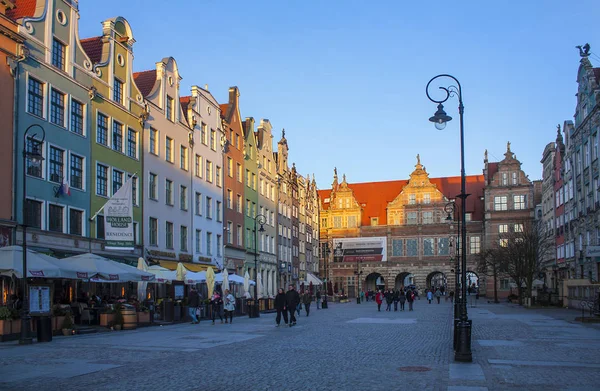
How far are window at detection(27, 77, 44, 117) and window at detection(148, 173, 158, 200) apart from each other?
11688 millimetres

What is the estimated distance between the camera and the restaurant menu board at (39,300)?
23.3 meters

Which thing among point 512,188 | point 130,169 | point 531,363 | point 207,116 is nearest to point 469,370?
point 531,363

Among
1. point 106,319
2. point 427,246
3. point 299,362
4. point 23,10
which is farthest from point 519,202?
point 299,362

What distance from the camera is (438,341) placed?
2220 cm

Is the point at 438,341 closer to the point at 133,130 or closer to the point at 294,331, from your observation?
the point at 294,331

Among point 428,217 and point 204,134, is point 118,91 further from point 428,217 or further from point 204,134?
point 428,217

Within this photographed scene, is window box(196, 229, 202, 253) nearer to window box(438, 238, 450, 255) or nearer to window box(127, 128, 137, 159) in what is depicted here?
window box(127, 128, 137, 159)

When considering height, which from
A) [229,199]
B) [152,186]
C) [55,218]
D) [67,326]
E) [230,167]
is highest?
[230,167]

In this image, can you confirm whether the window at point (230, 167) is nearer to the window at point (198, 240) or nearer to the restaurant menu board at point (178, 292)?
the window at point (198, 240)

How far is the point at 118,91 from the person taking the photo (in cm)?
3797

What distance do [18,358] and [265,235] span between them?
165 feet

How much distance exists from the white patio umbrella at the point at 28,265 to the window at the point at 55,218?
6.92 m

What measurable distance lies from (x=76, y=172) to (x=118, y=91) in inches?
261

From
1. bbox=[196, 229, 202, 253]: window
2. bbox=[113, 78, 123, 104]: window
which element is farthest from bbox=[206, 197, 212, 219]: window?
bbox=[113, 78, 123, 104]: window
